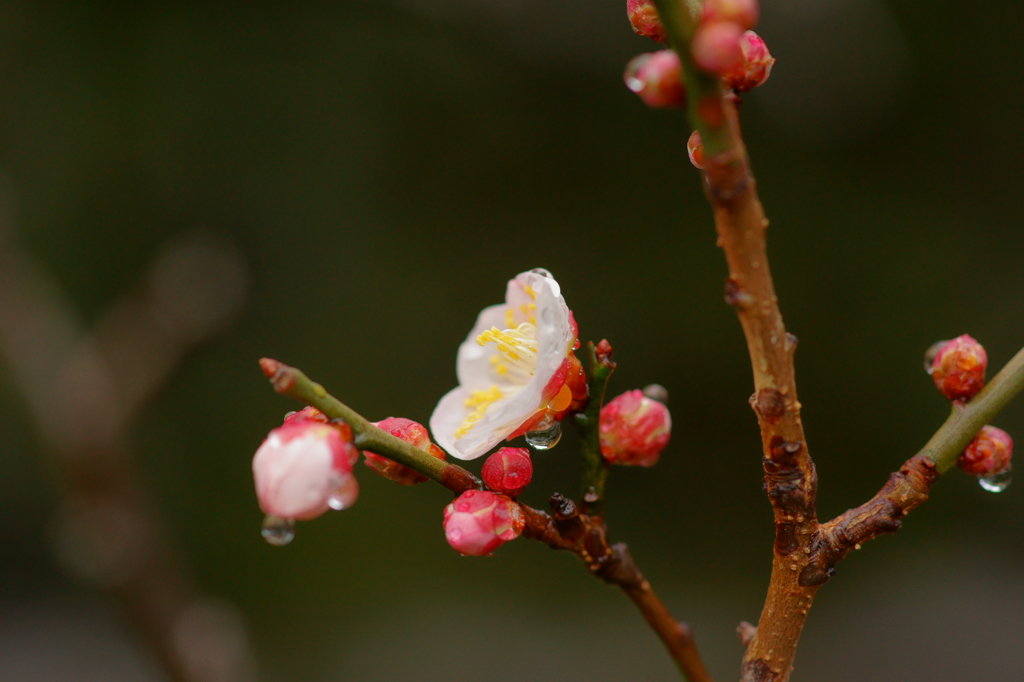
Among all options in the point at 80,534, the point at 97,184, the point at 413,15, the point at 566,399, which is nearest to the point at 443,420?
the point at 566,399

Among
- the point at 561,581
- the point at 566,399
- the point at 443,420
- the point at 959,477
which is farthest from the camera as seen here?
the point at 561,581

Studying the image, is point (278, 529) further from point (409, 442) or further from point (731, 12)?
point (731, 12)

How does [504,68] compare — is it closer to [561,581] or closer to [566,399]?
[561,581]

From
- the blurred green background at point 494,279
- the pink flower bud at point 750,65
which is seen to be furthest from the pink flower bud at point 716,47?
the blurred green background at point 494,279

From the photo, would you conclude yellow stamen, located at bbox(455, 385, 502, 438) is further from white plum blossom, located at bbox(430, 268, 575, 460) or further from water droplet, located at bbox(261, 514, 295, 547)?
water droplet, located at bbox(261, 514, 295, 547)

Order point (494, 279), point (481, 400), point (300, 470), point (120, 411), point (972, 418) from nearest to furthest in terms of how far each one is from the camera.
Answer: point (300, 470)
point (972, 418)
point (481, 400)
point (120, 411)
point (494, 279)

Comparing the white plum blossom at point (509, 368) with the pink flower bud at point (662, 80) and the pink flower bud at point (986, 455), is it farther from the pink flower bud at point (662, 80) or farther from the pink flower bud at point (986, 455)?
the pink flower bud at point (986, 455)

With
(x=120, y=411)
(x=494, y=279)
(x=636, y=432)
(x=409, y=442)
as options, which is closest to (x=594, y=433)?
(x=636, y=432)
